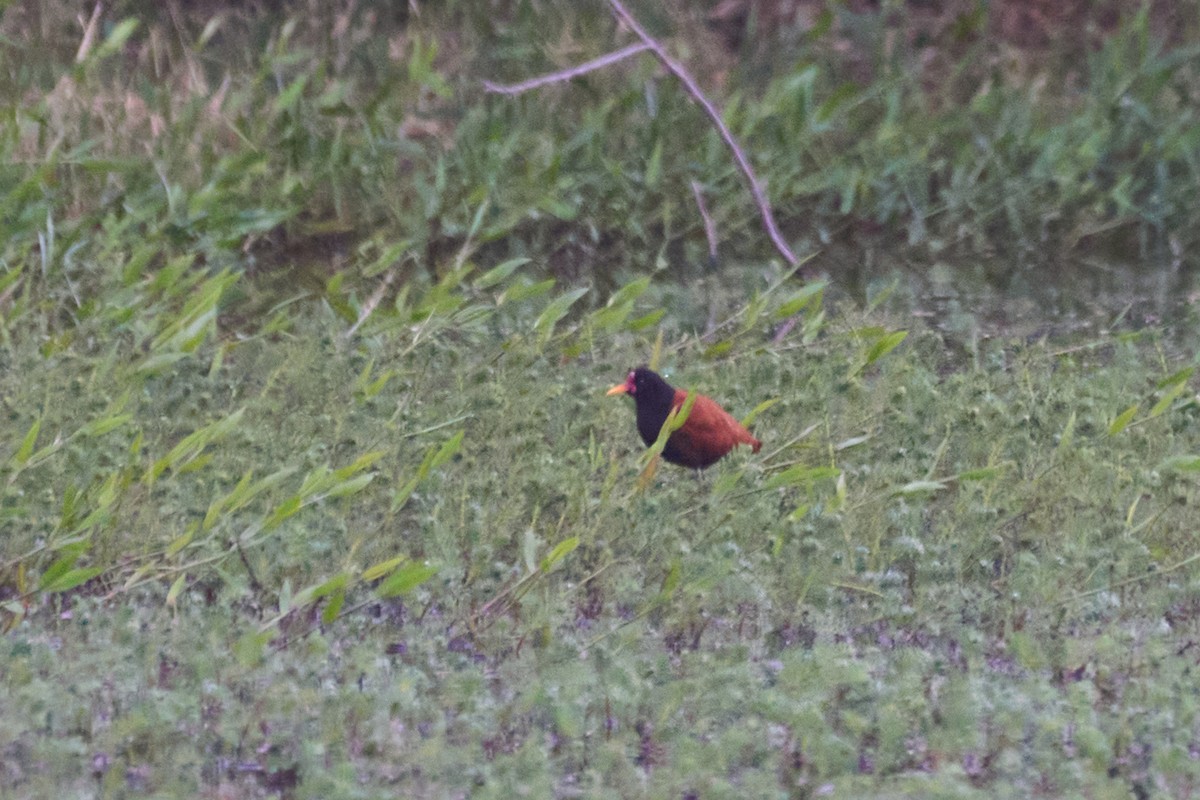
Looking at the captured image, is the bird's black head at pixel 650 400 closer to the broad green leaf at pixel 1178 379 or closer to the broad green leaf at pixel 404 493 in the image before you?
the broad green leaf at pixel 404 493

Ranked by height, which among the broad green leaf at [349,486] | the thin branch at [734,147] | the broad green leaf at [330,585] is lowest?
the thin branch at [734,147]

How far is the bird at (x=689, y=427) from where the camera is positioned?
4289mm

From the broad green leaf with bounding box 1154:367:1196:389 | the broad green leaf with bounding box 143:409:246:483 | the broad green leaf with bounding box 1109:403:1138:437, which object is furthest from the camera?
the broad green leaf with bounding box 1154:367:1196:389

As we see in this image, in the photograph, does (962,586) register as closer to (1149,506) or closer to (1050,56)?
(1149,506)

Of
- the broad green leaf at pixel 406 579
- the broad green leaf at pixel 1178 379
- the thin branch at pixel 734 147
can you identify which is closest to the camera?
the broad green leaf at pixel 406 579

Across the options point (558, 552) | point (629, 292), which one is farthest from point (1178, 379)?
point (558, 552)

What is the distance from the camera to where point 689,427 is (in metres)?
4.27

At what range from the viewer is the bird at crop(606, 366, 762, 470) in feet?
14.1

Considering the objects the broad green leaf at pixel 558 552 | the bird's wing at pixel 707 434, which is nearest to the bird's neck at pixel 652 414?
the bird's wing at pixel 707 434

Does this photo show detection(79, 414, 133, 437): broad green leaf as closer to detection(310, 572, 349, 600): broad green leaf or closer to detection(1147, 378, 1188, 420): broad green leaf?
detection(310, 572, 349, 600): broad green leaf

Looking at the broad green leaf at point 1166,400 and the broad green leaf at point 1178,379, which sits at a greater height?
the broad green leaf at point 1166,400

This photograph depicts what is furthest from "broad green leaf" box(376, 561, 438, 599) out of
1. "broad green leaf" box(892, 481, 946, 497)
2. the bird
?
the bird

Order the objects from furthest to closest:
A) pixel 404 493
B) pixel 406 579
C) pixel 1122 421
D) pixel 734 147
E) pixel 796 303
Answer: pixel 734 147
pixel 796 303
pixel 1122 421
pixel 404 493
pixel 406 579

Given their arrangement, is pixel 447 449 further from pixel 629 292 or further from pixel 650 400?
pixel 629 292
